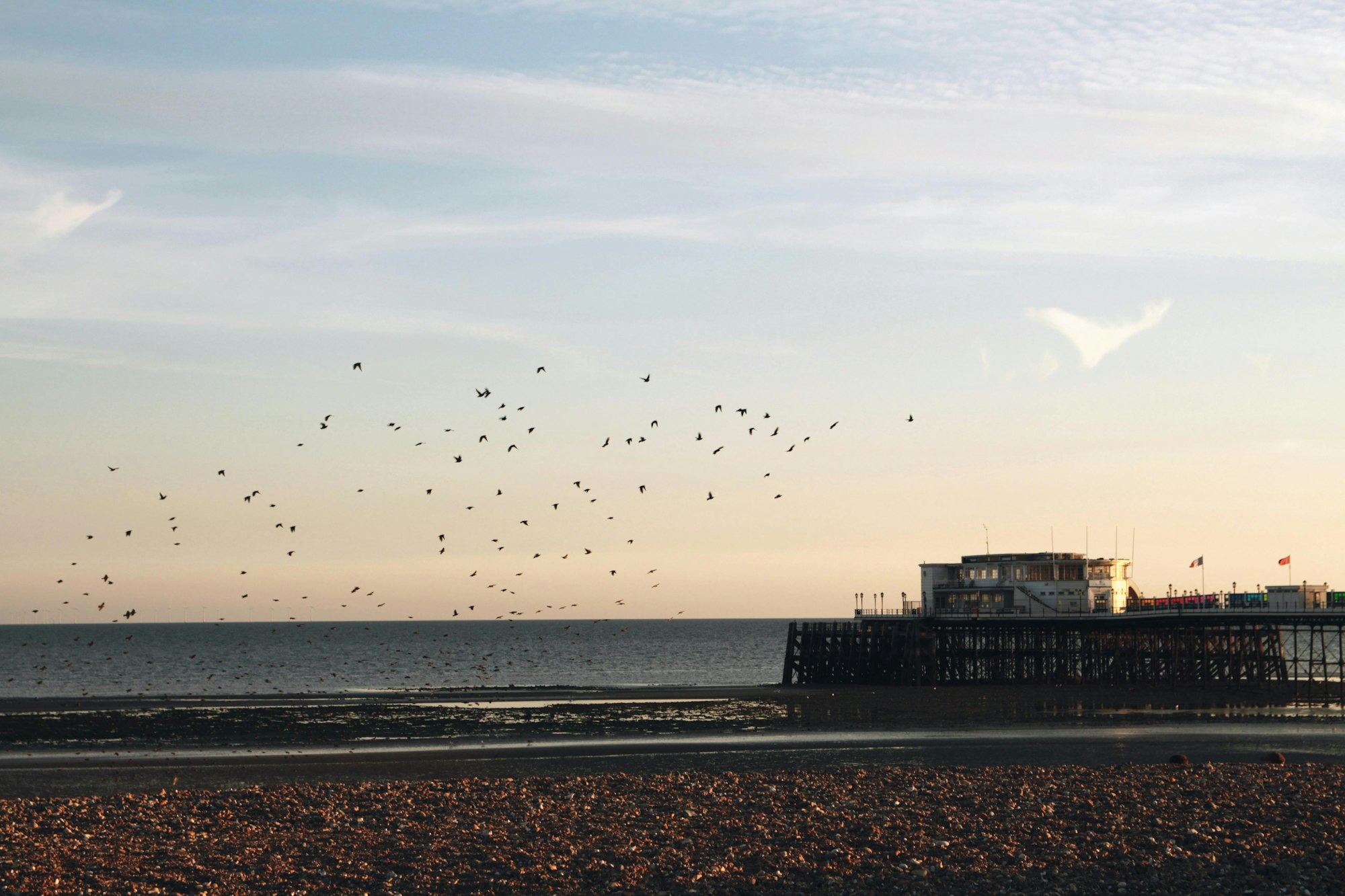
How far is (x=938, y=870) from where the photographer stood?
2453cm

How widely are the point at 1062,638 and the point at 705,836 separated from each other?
66.1m

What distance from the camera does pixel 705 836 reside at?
2786 cm

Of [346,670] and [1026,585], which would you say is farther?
[346,670]

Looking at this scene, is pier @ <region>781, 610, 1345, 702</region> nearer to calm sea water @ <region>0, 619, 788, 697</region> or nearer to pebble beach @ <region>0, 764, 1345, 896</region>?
calm sea water @ <region>0, 619, 788, 697</region>

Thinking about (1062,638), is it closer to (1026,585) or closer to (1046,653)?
(1046,653)

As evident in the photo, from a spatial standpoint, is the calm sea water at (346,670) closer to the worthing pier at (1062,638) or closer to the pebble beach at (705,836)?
the worthing pier at (1062,638)

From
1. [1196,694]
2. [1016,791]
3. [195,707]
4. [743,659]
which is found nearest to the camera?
[1016,791]

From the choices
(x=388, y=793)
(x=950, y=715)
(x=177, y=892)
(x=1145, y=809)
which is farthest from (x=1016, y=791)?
(x=950, y=715)

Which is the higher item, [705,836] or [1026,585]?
[1026,585]

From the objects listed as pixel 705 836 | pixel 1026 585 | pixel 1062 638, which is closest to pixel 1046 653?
pixel 1062 638

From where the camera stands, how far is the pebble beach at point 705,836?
23844mm

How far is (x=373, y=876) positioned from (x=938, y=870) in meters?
10.2

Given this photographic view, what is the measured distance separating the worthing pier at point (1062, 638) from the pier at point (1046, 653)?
101mm

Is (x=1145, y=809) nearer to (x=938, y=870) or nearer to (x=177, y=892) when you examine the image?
(x=938, y=870)
